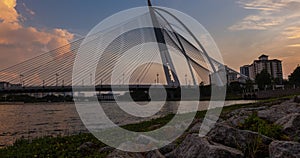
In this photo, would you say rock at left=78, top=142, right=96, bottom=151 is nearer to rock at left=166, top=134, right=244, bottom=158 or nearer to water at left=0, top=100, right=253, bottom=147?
rock at left=166, top=134, right=244, bottom=158

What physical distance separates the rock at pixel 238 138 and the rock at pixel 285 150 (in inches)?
16.6

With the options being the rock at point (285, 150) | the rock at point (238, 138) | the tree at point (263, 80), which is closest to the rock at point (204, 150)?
the rock at point (238, 138)

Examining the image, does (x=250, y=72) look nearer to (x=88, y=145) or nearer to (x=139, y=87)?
(x=139, y=87)

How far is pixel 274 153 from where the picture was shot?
3.57 m

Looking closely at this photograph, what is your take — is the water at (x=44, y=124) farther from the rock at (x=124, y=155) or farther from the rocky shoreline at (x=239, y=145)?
the rocky shoreline at (x=239, y=145)

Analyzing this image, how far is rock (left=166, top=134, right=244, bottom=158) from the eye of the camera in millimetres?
3848

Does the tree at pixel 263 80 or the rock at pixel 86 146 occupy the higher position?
the tree at pixel 263 80

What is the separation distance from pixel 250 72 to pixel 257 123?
4767 inches

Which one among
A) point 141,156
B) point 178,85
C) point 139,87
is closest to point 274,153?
point 141,156

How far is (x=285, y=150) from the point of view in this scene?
3471mm

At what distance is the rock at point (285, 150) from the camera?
3426mm

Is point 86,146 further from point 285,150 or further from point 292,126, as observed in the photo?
point 285,150

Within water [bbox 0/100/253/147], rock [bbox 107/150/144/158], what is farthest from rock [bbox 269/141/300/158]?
water [bbox 0/100/253/147]

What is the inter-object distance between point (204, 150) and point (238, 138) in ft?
2.08
